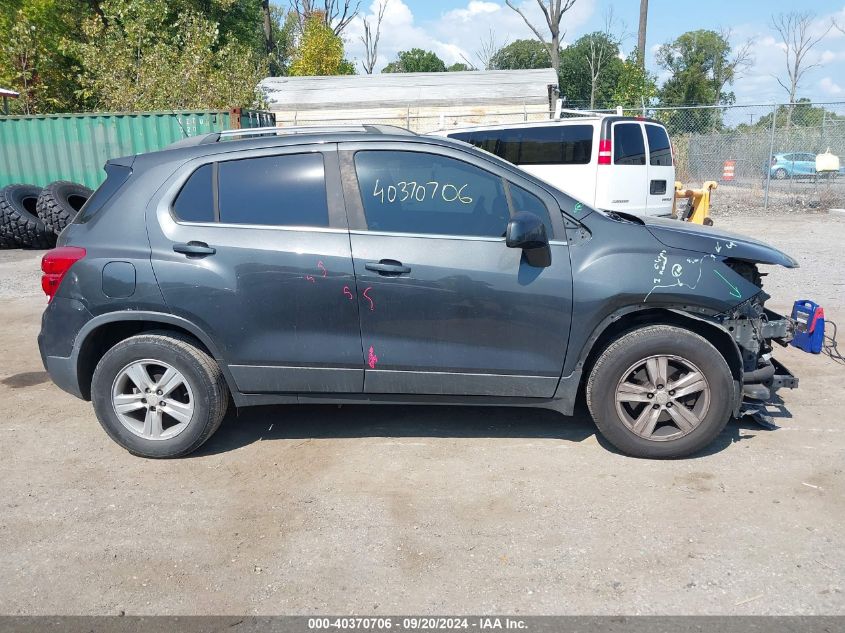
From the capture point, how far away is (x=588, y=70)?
53.4 meters

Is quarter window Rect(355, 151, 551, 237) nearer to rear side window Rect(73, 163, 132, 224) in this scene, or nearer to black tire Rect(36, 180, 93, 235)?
rear side window Rect(73, 163, 132, 224)

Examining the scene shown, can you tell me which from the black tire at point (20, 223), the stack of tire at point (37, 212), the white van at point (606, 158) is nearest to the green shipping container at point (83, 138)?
the stack of tire at point (37, 212)

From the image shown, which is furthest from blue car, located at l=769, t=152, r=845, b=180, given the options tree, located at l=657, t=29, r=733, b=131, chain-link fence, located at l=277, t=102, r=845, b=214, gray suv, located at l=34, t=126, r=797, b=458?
tree, located at l=657, t=29, r=733, b=131

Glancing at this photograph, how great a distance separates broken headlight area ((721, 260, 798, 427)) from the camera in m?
4.00

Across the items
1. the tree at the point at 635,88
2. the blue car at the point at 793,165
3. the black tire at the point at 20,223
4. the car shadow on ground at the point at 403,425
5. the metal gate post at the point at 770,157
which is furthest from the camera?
the tree at the point at 635,88

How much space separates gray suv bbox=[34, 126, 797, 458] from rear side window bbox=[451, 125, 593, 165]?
721cm

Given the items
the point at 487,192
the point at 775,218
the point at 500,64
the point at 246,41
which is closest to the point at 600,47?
the point at 500,64

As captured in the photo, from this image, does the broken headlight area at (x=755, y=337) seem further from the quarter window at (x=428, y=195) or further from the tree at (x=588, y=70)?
the tree at (x=588, y=70)


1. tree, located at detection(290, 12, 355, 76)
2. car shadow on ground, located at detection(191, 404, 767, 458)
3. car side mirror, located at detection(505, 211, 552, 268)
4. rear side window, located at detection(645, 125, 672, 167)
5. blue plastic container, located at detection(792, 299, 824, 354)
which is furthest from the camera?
tree, located at detection(290, 12, 355, 76)

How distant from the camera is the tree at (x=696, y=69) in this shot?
51188 mm

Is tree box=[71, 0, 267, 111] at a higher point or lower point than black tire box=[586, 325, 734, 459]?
higher

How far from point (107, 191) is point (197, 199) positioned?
604 mm

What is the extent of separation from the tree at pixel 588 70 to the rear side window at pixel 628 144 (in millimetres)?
42105

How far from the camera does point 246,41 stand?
28812 mm
